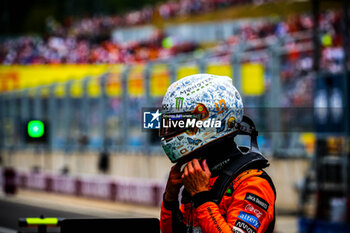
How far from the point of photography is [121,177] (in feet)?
74.9

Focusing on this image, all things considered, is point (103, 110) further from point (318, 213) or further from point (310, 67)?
point (318, 213)

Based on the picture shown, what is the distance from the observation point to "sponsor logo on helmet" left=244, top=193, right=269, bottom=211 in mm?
3082

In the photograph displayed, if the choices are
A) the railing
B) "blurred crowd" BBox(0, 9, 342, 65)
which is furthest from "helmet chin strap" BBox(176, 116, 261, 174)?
"blurred crowd" BBox(0, 9, 342, 65)

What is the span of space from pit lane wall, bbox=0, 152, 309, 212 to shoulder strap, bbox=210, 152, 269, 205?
45.4 feet

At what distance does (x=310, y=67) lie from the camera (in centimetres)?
1659

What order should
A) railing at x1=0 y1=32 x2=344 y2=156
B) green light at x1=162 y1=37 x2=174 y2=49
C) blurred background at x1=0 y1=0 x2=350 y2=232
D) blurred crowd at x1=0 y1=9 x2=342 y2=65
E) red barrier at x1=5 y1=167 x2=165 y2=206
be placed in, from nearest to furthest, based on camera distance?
blurred background at x1=0 y1=0 x2=350 y2=232 < railing at x1=0 y1=32 x2=344 y2=156 < red barrier at x1=5 y1=167 x2=165 y2=206 < blurred crowd at x1=0 y1=9 x2=342 y2=65 < green light at x1=162 y1=37 x2=174 y2=49

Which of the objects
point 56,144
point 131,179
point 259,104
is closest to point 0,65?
point 56,144

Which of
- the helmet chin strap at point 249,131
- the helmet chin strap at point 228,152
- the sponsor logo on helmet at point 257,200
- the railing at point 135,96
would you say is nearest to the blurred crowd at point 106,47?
the railing at point 135,96

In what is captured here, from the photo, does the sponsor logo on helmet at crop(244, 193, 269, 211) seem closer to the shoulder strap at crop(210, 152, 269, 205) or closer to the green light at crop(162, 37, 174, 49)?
the shoulder strap at crop(210, 152, 269, 205)

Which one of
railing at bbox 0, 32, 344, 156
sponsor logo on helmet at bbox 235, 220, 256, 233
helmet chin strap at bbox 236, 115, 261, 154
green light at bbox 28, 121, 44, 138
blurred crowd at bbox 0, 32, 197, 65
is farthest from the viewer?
blurred crowd at bbox 0, 32, 197, 65

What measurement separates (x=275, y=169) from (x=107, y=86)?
7.74m

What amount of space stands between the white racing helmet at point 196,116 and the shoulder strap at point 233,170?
135 millimetres

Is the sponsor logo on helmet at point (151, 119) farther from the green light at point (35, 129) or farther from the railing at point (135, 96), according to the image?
the railing at point (135, 96)

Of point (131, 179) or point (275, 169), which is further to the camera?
point (131, 179)
